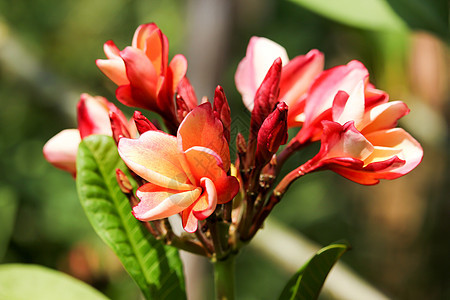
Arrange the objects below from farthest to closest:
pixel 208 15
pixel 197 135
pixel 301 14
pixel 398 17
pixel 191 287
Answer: pixel 301 14 → pixel 208 15 → pixel 191 287 → pixel 398 17 → pixel 197 135

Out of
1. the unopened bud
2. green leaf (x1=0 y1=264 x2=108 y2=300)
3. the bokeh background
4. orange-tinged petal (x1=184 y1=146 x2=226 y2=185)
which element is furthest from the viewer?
the bokeh background

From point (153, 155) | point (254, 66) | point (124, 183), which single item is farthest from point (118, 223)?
point (254, 66)

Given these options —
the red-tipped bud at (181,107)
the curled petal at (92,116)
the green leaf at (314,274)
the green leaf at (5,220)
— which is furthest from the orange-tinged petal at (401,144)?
the green leaf at (5,220)

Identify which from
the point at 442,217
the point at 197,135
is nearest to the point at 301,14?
the point at 442,217

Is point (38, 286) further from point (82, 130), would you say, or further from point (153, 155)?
point (153, 155)

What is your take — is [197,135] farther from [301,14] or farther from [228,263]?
[301,14]

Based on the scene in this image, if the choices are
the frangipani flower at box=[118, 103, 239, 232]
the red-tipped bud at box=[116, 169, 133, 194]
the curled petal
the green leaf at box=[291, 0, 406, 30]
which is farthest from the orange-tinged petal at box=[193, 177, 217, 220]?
the green leaf at box=[291, 0, 406, 30]

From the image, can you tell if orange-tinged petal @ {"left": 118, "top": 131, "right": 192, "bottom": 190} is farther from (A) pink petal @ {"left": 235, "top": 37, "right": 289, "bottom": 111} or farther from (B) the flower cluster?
(A) pink petal @ {"left": 235, "top": 37, "right": 289, "bottom": 111}
